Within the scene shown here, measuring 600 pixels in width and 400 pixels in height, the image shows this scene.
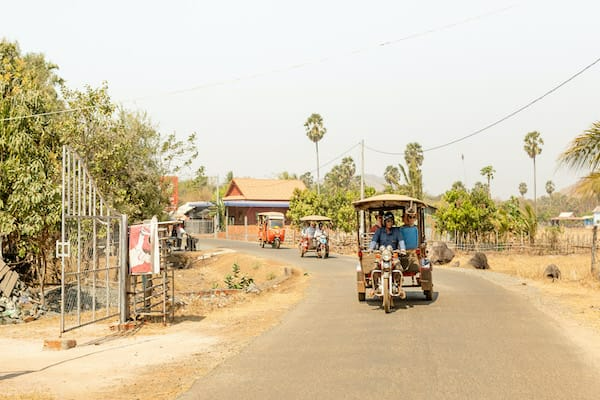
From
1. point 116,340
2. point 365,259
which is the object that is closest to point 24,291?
point 116,340

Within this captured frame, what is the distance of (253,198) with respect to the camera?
2712 inches

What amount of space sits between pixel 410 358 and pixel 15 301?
12.4m

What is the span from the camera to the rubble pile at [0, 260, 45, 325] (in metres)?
16.2

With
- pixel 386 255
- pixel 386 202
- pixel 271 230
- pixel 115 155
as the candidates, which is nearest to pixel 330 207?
pixel 271 230

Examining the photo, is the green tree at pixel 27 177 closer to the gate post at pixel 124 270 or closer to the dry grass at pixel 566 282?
the gate post at pixel 124 270

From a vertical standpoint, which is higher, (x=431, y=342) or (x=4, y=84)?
(x=4, y=84)

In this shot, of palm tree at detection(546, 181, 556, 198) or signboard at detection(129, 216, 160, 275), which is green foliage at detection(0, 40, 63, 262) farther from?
palm tree at detection(546, 181, 556, 198)

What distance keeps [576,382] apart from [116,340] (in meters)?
7.92

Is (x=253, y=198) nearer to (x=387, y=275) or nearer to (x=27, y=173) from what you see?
(x=27, y=173)

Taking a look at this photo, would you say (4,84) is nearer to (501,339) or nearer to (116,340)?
(116,340)

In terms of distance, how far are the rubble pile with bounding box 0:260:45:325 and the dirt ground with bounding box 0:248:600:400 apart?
2.68ft

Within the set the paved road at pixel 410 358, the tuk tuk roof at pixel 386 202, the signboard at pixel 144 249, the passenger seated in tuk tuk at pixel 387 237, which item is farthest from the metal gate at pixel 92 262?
the tuk tuk roof at pixel 386 202

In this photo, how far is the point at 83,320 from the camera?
14.7 metres

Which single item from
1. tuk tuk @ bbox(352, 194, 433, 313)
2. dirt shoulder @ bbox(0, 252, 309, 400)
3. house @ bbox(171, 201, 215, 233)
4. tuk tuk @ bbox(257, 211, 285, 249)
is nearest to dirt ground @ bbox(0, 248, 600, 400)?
dirt shoulder @ bbox(0, 252, 309, 400)
